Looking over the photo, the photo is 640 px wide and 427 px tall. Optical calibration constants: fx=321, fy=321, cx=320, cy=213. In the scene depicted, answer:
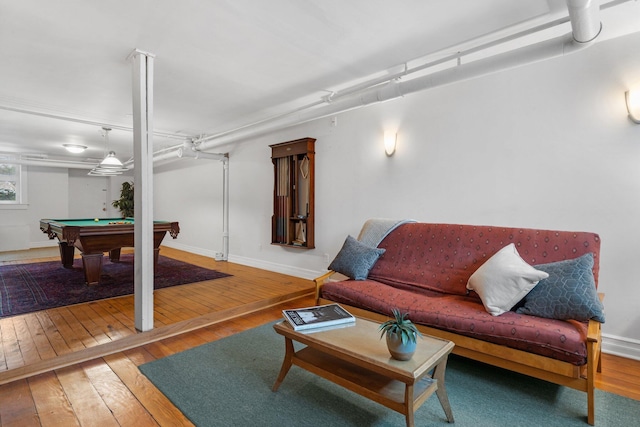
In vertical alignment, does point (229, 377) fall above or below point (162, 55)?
below

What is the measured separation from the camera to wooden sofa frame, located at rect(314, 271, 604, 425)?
5.73 ft

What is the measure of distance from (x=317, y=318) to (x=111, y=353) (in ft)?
5.87

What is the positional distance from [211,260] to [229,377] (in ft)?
14.7

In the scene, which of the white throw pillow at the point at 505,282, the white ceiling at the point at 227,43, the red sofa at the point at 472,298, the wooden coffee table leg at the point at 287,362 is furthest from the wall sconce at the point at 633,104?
the wooden coffee table leg at the point at 287,362

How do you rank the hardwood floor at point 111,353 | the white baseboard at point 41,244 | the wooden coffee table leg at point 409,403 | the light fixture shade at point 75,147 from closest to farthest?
1. the wooden coffee table leg at point 409,403
2. the hardwood floor at point 111,353
3. the light fixture shade at point 75,147
4. the white baseboard at point 41,244

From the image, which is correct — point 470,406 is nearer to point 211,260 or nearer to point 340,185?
point 340,185

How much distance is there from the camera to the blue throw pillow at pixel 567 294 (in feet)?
6.52

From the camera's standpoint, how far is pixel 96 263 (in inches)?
169

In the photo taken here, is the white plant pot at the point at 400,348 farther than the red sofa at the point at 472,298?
No

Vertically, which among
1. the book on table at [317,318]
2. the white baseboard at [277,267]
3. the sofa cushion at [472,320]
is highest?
the book on table at [317,318]

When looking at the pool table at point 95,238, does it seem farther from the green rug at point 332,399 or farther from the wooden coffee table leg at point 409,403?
the wooden coffee table leg at point 409,403

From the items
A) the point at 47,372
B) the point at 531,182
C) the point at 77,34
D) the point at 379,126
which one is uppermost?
the point at 77,34

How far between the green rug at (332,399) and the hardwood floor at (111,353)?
157mm

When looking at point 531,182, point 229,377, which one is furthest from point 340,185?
point 229,377
